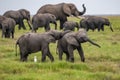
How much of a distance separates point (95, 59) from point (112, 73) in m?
3.76

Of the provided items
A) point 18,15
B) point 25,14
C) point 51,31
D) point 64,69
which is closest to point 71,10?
point 25,14

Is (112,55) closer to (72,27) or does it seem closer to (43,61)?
(43,61)

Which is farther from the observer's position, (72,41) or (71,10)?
(71,10)

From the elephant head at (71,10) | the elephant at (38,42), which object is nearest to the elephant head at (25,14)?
the elephant head at (71,10)

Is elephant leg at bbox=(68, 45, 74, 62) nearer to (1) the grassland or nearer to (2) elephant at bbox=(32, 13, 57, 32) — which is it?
(1) the grassland

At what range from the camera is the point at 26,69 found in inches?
608

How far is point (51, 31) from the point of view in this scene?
1811 cm

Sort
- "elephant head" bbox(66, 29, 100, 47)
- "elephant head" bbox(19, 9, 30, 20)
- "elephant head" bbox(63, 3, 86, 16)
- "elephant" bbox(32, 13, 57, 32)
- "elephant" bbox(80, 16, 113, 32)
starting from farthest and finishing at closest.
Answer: "elephant head" bbox(19, 9, 30, 20)
"elephant head" bbox(63, 3, 86, 16)
"elephant" bbox(80, 16, 113, 32)
"elephant" bbox(32, 13, 57, 32)
"elephant head" bbox(66, 29, 100, 47)

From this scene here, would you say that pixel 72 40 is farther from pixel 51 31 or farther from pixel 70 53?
pixel 51 31

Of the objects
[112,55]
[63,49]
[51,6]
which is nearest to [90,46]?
[112,55]

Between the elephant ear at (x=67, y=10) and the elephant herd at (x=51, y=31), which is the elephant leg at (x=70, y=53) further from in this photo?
the elephant ear at (x=67, y=10)

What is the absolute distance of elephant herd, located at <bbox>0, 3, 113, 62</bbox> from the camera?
58.4 ft

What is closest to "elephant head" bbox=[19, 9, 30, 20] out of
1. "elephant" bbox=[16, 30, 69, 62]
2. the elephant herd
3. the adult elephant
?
the elephant herd

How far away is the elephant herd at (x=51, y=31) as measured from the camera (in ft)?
58.4
